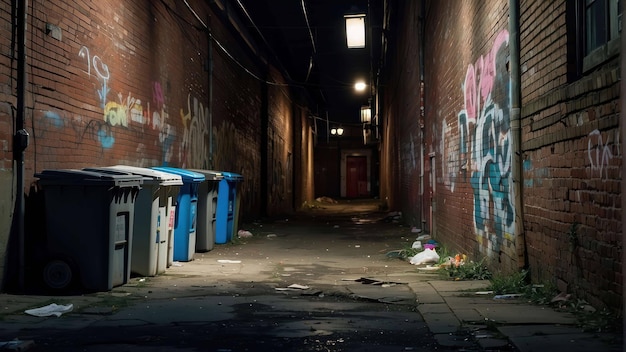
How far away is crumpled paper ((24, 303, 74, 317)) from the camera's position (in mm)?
5723

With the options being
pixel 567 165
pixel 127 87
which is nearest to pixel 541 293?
pixel 567 165

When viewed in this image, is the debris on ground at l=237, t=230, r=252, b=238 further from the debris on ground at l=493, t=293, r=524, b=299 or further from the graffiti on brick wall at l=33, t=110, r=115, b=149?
the debris on ground at l=493, t=293, r=524, b=299

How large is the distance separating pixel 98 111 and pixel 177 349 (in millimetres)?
5032

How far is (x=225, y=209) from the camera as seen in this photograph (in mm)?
13172

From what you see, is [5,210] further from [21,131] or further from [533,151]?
[533,151]

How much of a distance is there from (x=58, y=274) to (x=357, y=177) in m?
41.6

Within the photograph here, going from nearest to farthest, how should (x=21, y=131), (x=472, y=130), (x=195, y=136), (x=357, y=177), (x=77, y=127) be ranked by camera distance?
(x=21, y=131) → (x=77, y=127) → (x=472, y=130) → (x=195, y=136) → (x=357, y=177)

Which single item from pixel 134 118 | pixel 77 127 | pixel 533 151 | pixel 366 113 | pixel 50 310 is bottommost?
pixel 50 310

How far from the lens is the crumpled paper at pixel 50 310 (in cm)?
572

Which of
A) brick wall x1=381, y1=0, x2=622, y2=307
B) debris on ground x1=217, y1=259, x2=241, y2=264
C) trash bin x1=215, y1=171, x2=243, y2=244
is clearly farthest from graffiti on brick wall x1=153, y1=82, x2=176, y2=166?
brick wall x1=381, y1=0, x2=622, y2=307

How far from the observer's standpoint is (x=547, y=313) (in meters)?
5.54

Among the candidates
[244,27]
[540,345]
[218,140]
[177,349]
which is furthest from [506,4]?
[244,27]

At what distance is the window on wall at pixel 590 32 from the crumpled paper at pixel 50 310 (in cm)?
517

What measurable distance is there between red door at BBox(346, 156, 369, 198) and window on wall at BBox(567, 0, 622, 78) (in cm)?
4227
